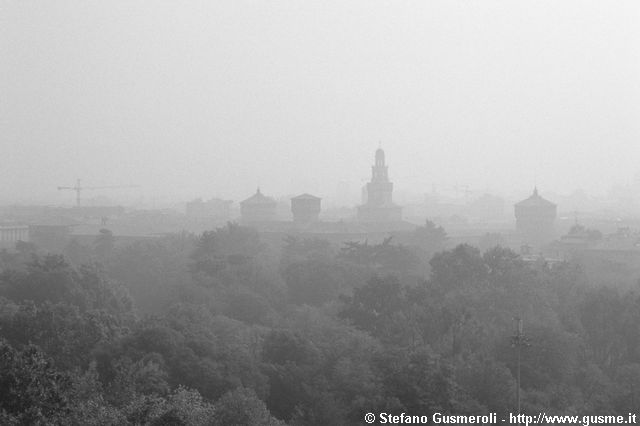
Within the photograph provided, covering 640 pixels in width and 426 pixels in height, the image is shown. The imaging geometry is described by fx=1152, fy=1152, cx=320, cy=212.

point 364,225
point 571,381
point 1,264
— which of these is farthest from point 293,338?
point 364,225

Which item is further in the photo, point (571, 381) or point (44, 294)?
point (44, 294)

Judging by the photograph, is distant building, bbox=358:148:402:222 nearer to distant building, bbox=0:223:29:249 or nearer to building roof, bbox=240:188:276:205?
building roof, bbox=240:188:276:205

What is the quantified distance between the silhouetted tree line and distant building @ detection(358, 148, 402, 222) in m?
36.0

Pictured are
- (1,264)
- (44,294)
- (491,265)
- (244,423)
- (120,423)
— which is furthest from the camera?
(1,264)

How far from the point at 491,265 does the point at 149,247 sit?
15.6 meters

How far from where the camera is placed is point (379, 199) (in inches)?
3027

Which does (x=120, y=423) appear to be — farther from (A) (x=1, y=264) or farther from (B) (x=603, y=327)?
(A) (x=1, y=264)

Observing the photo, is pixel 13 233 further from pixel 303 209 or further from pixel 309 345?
pixel 309 345

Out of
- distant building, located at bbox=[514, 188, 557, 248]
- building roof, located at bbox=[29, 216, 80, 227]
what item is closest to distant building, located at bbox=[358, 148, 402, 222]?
distant building, located at bbox=[514, 188, 557, 248]

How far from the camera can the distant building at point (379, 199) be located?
7344 cm

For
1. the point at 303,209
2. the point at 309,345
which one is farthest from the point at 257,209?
the point at 309,345

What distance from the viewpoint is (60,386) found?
17438 millimetres

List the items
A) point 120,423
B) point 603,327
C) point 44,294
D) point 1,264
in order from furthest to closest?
point 1,264 < point 44,294 < point 603,327 < point 120,423

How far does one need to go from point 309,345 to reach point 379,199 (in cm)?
5274
